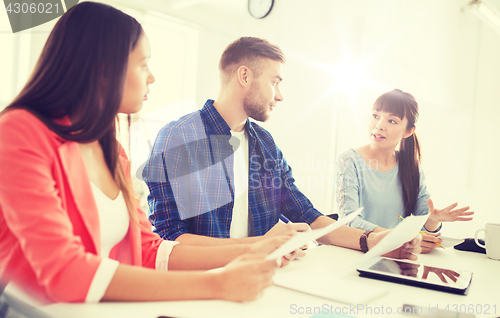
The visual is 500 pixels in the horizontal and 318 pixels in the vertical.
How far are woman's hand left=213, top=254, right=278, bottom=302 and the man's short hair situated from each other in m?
1.28

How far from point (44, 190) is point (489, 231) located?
124cm

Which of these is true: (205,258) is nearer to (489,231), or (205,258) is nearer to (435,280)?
(435,280)

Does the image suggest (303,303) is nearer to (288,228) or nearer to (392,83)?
(288,228)

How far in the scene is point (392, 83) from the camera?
2826mm

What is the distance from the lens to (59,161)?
62 centimetres

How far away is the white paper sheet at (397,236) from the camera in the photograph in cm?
80

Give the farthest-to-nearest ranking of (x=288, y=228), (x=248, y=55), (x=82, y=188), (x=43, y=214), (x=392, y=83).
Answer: (x=392, y=83) < (x=248, y=55) < (x=288, y=228) < (x=82, y=188) < (x=43, y=214)

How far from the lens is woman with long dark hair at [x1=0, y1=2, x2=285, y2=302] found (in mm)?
534

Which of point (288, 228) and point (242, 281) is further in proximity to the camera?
point (288, 228)

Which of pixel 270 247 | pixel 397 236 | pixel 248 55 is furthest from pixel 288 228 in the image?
pixel 248 55

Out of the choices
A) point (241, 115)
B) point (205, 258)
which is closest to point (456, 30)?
point (241, 115)

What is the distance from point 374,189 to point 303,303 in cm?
127

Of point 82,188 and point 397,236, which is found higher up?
point 82,188

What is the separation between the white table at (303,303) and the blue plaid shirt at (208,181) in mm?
486
